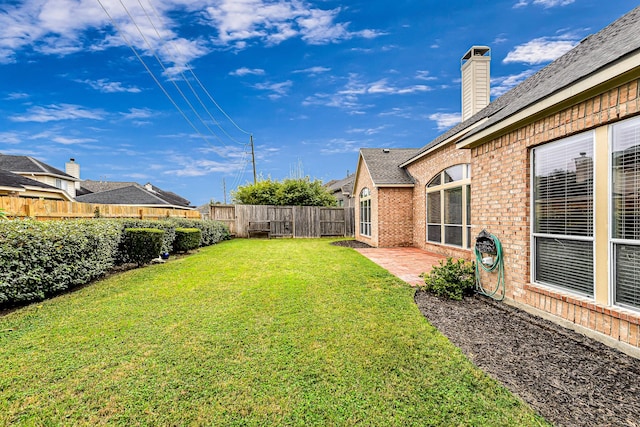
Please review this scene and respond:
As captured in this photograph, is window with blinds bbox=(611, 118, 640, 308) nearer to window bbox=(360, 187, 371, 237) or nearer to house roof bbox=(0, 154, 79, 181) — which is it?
window bbox=(360, 187, 371, 237)

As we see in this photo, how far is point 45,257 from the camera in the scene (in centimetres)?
459

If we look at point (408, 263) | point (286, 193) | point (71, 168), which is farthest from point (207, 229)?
point (71, 168)

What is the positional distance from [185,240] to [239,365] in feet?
28.1

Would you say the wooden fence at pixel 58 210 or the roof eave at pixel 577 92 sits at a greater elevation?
the roof eave at pixel 577 92

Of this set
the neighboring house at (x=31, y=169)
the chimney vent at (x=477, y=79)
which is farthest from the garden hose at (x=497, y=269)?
the neighboring house at (x=31, y=169)

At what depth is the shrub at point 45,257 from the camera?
416 centimetres

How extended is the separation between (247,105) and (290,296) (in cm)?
1953

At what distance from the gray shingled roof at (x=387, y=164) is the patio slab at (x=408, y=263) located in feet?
10.3

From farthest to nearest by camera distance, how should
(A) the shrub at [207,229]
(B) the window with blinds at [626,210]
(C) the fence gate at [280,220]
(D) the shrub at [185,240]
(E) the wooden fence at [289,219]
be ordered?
(C) the fence gate at [280,220] → (E) the wooden fence at [289,219] → (A) the shrub at [207,229] → (D) the shrub at [185,240] → (B) the window with blinds at [626,210]

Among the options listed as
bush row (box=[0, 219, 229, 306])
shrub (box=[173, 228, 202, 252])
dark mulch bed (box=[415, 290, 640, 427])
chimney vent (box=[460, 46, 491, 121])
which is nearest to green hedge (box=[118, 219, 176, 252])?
shrub (box=[173, 228, 202, 252])

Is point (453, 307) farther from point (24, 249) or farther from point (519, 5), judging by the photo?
point (519, 5)

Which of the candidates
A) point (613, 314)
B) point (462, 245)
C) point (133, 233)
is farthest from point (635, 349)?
point (133, 233)

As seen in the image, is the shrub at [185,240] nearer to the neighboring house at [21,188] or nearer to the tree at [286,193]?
the tree at [286,193]

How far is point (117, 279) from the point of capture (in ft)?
20.0
